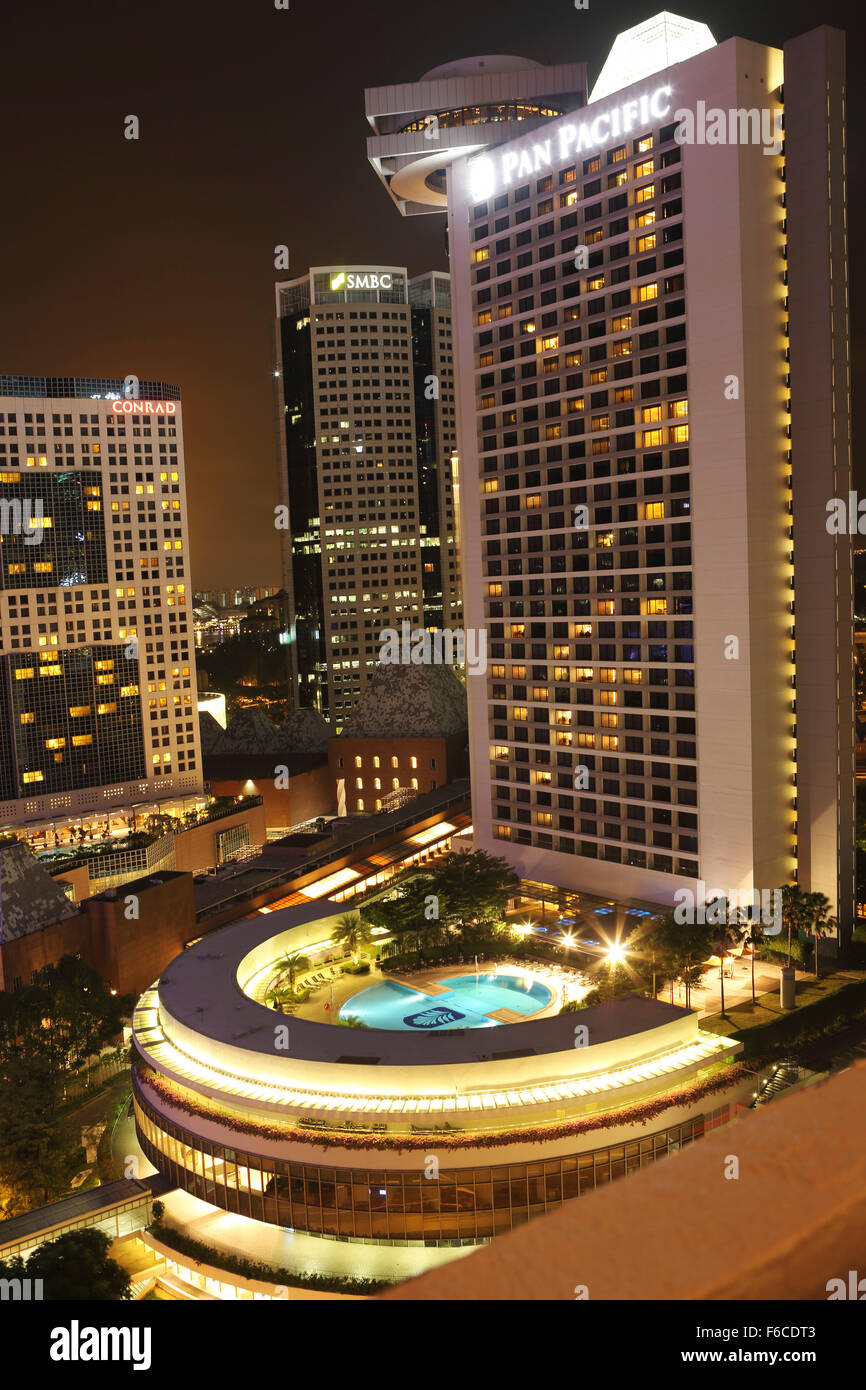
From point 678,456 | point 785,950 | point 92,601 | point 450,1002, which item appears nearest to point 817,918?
point 785,950

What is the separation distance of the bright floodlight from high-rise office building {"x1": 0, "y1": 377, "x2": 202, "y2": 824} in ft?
152

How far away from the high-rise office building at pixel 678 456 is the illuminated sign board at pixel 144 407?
36857 mm

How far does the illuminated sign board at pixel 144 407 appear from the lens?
83.7 metres

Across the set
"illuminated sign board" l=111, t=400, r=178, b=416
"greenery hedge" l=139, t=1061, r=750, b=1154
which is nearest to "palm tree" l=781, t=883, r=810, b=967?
"greenery hedge" l=139, t=1061, r=750, b=1154

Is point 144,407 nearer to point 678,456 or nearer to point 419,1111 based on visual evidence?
point 678,456

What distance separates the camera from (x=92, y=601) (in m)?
82.1

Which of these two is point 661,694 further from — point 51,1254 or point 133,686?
point 133,686

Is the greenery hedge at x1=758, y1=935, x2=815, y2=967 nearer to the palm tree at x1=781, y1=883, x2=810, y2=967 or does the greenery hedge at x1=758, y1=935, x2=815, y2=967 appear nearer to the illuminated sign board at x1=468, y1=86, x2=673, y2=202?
the palm tree at x1=781, y1=883, x2=810, y2=967

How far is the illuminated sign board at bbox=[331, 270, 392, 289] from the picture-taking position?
114500mm

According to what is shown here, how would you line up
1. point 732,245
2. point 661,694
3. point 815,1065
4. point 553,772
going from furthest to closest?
point 553,772 → point 661,694 → point 732,245 → point 815,1065

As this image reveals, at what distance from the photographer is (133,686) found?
84.4m

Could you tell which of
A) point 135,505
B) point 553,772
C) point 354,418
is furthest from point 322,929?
point 354,418

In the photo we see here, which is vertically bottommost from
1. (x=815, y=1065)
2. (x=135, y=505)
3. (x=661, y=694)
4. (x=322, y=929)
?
(x=815, y=1065)

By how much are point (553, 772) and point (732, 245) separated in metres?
25.7
